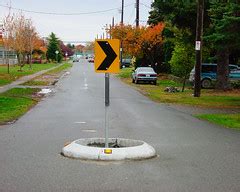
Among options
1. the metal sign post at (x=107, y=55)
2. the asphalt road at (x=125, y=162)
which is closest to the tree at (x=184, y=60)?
the asphalt road at (x=125, y=162)

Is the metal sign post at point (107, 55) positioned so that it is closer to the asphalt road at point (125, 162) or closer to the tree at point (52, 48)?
the asphalt road at point (125, 162)

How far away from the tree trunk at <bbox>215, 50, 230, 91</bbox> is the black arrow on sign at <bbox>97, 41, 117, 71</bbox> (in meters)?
23.9

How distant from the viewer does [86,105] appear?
70.8ft

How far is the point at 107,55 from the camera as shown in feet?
31.3

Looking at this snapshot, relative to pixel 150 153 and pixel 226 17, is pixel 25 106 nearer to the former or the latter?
pixel 226 17

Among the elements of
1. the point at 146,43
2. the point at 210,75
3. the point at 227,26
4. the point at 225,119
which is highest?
the point at 227,26

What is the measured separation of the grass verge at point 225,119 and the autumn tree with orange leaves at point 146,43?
3276 centimetres

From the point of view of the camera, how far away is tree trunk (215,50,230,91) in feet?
107

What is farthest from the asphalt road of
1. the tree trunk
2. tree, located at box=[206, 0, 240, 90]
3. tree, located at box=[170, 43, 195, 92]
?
the tree trunk

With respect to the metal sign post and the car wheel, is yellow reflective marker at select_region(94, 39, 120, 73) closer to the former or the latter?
the metal sign post

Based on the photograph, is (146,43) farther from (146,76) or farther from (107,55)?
(107,55)

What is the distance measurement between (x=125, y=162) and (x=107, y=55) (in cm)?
213

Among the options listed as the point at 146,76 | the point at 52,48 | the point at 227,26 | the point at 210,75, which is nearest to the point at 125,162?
the point at 227,26

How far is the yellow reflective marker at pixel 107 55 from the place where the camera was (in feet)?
31.1
